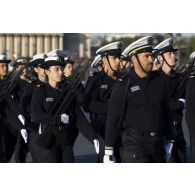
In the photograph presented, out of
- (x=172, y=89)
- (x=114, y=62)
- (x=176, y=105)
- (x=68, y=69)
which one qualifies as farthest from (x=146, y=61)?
(x=68, y=69)

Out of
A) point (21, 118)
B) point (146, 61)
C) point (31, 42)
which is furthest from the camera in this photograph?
point (31, 42)

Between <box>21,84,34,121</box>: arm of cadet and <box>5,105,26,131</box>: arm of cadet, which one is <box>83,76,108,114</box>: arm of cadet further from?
<box>21,84,34,121</box>: arm of cadet

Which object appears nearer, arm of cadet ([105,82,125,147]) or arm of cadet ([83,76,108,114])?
arm of cadet ([105,82,125,147])

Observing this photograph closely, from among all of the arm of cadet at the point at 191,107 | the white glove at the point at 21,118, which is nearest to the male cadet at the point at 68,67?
the white glove at the point at 21,118

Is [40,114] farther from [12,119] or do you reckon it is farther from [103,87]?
[12,119]

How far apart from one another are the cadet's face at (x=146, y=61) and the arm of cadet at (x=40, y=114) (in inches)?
51.2

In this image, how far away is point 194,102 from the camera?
8344 mm

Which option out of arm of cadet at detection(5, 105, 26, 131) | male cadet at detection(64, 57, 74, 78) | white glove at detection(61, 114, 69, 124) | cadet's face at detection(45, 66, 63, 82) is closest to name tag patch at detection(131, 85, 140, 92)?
white glove at detection(61, 114, 69, 124)

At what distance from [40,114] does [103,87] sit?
5.89 ft

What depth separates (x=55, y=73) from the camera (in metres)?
8.80

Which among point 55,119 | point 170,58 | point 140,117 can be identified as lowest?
point 55,119

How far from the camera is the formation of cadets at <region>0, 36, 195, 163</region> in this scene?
7441mm

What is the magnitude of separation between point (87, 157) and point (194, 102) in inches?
182
